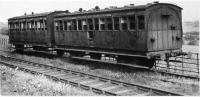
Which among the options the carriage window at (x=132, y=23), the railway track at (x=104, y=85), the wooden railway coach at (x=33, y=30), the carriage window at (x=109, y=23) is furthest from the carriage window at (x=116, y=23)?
the wooden railway coach at (x=33, y=30)

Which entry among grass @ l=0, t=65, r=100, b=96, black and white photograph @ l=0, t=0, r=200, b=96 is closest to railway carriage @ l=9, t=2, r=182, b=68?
black and white photograph @ l=0, t=0, r=200, b=96

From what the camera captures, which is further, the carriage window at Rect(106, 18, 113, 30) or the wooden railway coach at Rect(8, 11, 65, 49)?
the wooden railway coach at Rect(8, 11, 65, 49)

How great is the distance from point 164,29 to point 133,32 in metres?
1.54

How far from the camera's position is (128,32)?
1298cm

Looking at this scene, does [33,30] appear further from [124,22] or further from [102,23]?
[124,22]

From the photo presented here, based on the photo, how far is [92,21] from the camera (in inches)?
599

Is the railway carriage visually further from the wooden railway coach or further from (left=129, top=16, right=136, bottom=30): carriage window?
the wooden railway coach

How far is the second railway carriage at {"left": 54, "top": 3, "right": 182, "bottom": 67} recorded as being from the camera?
12.3m

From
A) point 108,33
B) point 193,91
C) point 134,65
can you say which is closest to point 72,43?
point 108,33

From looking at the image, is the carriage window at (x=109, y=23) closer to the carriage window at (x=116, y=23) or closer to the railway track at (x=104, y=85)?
the carriage window at (x=116, y=23)

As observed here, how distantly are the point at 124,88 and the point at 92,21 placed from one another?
606 centimetres

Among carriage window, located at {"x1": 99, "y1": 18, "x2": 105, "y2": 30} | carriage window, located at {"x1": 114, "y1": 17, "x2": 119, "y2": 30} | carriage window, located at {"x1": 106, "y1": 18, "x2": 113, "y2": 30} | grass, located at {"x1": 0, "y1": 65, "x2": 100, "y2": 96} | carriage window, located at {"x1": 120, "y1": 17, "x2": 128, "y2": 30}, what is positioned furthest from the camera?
carriage window, located at {"x1": 99, "y1": 18, "x2": 105, "y2": 30}

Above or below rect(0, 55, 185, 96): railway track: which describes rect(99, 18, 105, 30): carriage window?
above

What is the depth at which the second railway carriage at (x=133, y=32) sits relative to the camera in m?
12.3
